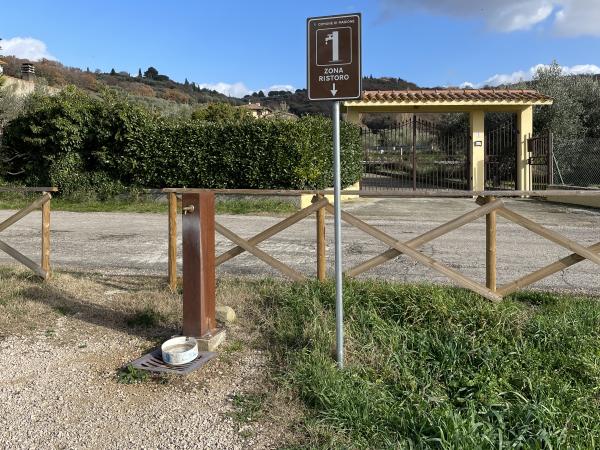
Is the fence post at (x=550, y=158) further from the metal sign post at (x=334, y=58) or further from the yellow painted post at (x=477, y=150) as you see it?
the metal sign post at (x=334, y=58)

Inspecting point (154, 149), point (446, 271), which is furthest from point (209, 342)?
point (154, 149)

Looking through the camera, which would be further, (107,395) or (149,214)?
(149,214)

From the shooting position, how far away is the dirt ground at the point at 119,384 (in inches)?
139

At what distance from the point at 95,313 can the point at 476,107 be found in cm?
1799

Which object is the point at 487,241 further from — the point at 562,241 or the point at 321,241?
the point at 321,241

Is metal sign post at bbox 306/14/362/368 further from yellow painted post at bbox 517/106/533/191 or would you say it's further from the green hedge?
yellow painted post at bbox 517/106/533/191

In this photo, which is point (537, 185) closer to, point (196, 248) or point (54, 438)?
point (196, 248)

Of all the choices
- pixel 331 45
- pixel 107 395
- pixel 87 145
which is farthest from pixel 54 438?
pixel 87 145

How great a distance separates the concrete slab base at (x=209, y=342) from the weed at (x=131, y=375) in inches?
20.0

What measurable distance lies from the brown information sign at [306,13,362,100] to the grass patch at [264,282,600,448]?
6.13 ft

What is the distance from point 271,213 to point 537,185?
1096 centimetres

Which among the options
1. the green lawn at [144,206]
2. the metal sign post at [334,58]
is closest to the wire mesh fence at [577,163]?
the green lawn at [144,206]

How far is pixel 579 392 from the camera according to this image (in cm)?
387

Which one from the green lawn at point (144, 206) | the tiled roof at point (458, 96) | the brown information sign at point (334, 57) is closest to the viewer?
the brown information sign at point (334, 57)
